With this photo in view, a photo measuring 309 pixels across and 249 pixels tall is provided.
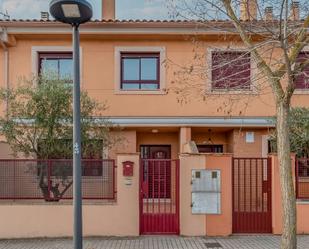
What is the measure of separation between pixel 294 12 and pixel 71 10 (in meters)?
4.27

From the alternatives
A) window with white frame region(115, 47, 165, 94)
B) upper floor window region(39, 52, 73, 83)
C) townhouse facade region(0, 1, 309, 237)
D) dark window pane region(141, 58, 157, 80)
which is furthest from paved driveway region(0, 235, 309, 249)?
upper floor window region(39, 52, 73, 83)

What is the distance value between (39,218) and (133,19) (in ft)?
25.0

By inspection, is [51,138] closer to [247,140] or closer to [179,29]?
[179,29]

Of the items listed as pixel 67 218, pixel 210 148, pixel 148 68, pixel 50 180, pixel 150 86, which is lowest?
pixel 67 218

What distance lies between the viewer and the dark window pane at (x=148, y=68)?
15.3 metres

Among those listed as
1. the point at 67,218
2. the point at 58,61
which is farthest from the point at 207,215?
the point at 58,61

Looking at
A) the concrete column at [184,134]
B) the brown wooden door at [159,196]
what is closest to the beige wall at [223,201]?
the brown wooden door at [159,196]

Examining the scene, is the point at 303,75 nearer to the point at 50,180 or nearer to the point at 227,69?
the point at 227,69

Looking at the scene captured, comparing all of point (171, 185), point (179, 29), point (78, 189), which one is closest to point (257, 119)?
point (179, 29)

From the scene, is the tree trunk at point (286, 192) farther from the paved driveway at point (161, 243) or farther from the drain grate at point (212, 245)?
the drain grate at point (212, 245)

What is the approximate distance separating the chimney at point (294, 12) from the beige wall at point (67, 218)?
548 centimetres

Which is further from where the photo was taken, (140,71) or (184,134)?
(140,71)

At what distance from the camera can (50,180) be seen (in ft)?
35.7

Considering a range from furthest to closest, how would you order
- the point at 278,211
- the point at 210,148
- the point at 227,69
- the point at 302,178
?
the point at 210,148 < the point at 302,178 < the point at 278,211 < the point at 227,69
